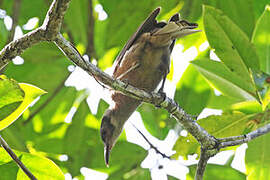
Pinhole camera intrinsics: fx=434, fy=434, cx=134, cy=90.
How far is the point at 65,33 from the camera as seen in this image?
4.17 meters

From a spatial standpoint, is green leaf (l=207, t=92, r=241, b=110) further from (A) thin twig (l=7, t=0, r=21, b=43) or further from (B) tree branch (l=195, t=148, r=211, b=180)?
(A) thin twig (l=7, t=0, r=21, b=43)

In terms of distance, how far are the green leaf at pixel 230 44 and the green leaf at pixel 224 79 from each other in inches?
4.1

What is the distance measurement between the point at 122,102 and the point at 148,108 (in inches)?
9.1

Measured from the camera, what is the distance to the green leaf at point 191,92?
136 inches

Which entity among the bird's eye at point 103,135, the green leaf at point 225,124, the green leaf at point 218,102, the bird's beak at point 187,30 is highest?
the bird's beak at point 187,30

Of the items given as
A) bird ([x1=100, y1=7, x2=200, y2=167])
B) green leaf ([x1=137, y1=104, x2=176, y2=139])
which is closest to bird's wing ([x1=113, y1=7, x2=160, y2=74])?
bird ([x1=100, y1=7, x2=200, y2=167])

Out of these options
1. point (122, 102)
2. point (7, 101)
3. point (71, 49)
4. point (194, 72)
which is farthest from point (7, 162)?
point (194, 72)

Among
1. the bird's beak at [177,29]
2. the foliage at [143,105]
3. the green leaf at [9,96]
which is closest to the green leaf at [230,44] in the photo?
the foliage at [143,105]

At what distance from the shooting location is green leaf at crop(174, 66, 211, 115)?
11.3 ft

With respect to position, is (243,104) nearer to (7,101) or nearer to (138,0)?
(138,0)

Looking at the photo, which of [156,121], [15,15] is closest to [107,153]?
[156,121]

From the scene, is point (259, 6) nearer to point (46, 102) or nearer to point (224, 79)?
point (224, 79)

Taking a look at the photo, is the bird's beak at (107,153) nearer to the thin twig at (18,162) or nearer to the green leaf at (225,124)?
the green leaf at (225,124)

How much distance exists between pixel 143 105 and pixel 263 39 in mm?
1254
